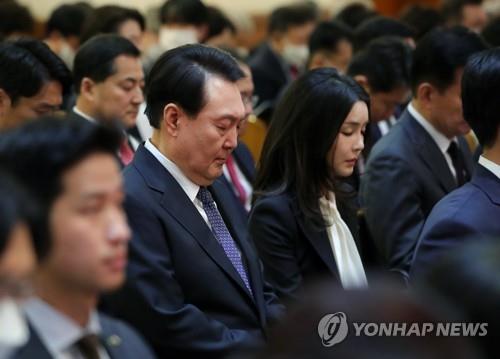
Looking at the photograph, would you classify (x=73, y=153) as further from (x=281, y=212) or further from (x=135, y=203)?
(x=281, y=212)

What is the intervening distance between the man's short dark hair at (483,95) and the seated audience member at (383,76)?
1.76 metres

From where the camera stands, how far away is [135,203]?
9.55 ft

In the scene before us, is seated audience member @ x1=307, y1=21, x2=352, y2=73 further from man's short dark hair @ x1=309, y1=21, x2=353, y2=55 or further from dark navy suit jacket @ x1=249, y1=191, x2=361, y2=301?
dark navy suit jacket @ x1=249, y1=191, x2=361, y2=301

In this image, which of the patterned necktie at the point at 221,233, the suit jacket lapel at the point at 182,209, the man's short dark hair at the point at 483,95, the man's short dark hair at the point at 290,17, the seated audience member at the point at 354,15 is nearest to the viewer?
the suit jacket lapel at the point at 182,209

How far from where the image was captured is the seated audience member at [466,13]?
803cm

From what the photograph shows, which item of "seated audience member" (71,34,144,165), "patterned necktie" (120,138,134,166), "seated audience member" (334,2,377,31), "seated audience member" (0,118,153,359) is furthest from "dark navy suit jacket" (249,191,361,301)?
"seated audience member" (334,2,377,31)

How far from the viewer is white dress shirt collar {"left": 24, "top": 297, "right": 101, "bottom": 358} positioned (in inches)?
76.7

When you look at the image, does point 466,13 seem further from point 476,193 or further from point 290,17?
point 476,193

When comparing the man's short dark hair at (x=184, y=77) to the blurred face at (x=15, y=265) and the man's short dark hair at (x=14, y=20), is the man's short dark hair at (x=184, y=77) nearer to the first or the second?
the blurred face at (x=15, y=265)

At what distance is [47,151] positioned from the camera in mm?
1974

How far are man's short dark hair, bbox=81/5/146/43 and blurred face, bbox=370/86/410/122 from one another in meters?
1.66

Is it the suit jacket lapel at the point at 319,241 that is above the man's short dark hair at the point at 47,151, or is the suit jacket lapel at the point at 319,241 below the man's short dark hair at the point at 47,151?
below

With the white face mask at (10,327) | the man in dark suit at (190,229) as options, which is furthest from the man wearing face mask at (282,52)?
the white face mask at (10,327)

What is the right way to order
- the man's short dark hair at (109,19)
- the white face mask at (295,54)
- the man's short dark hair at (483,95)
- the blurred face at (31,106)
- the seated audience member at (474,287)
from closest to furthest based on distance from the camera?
1. the seated audience member at (474,287)
2. the man's short dark hair at (483,95)
3. the blurred face at (31,106)
4. the man's short dark hair at (109,19)
5. the white face mask at (295,54)
